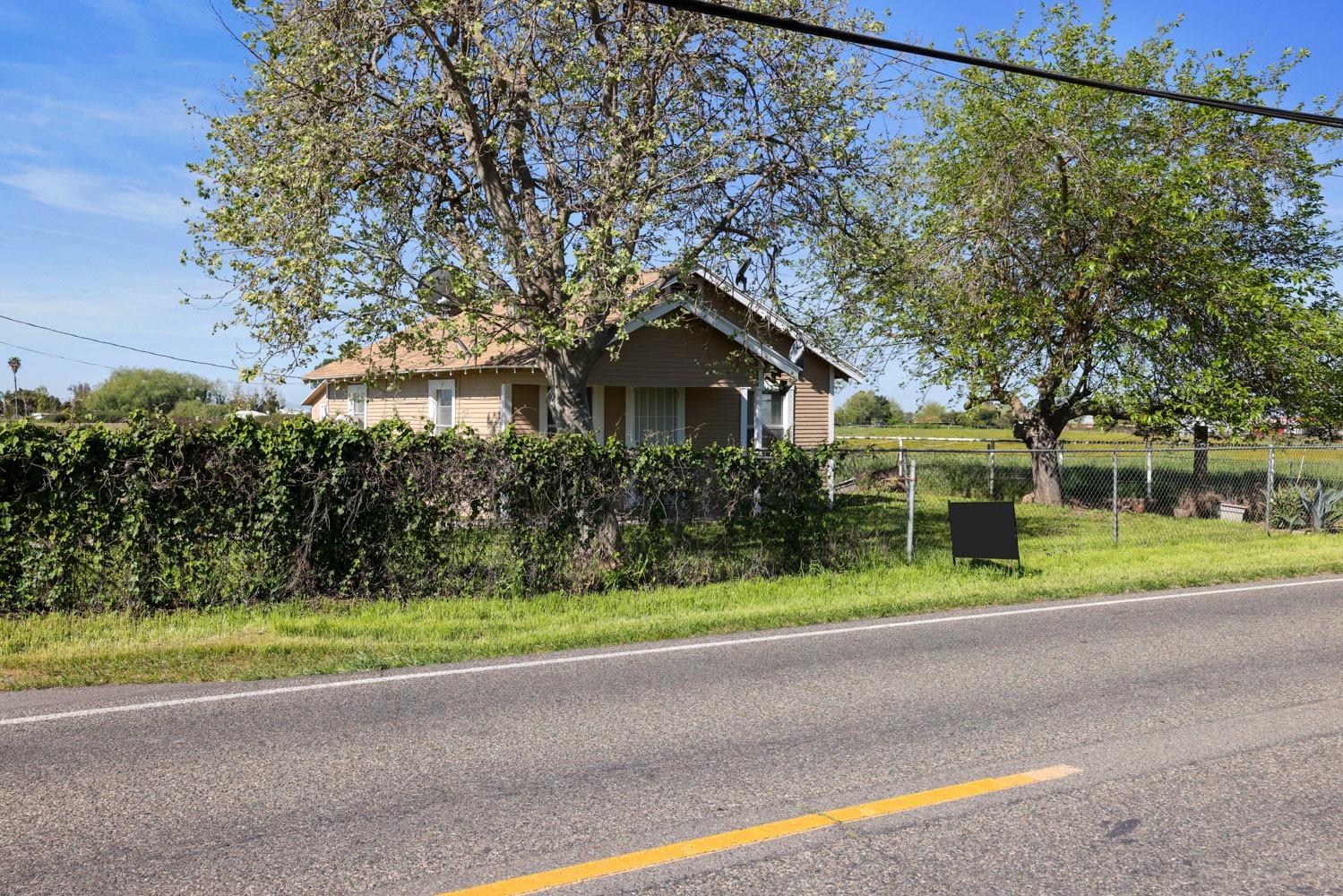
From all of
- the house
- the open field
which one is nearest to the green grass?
the house

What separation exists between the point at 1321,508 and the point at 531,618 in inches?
602

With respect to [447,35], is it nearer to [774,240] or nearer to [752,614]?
[774,240]

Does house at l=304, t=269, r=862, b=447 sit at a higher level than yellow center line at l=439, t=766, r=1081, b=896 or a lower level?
higher

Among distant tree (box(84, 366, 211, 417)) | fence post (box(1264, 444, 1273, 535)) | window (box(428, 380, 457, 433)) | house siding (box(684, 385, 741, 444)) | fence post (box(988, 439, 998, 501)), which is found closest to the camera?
fence post (box(1264, 444, 1273, 535))

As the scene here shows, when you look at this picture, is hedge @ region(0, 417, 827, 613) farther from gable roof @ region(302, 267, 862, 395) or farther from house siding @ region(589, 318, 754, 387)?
house siding @ region(589, 318, 754, 387)

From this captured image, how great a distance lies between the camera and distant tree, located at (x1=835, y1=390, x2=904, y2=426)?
102 m

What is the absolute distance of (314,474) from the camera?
9.84 meters

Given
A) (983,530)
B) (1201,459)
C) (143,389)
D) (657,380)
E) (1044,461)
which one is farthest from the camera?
(143,389)

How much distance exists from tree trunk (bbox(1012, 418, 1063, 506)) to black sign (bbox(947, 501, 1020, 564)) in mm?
13195

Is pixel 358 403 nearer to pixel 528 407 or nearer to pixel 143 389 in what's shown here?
pixel 528 407

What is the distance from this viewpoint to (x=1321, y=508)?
17719mm

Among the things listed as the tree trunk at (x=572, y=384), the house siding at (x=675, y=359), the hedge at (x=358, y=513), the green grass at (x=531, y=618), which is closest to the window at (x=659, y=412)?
the house siding at (x=675, y=359)

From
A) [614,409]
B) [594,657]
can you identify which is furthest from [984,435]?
[594,657]

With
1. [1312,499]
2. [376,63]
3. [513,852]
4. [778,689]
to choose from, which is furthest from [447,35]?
[1312,499]
